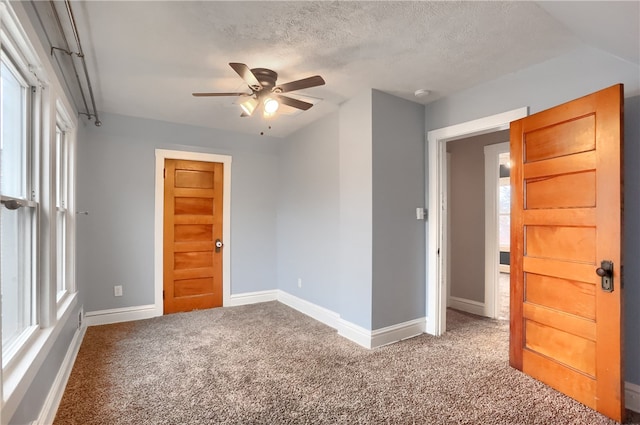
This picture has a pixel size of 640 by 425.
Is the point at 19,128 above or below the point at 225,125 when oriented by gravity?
below

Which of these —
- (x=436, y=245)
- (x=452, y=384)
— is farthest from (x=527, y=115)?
(x=452, y=384)

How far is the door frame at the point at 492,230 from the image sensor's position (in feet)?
12.9

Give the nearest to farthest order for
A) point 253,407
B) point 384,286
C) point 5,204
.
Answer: point 5,204 < point 253,407 < point 384,286

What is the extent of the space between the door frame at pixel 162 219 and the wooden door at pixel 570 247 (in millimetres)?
3378

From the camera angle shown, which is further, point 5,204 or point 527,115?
point 527,115

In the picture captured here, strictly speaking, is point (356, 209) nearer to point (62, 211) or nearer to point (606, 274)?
point (606, 274)

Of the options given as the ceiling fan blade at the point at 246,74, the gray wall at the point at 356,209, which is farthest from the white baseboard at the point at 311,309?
the ceiling fan blade at the point at 246,74

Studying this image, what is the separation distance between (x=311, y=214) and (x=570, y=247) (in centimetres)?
268

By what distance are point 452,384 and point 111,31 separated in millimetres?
3332

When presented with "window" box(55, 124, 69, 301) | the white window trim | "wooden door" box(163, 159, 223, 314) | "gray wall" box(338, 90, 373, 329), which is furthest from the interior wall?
"window" box(55, 124, 69, 301)

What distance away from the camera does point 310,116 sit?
12.8ft

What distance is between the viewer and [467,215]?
4.27 meters

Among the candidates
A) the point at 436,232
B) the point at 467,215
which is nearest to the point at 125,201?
the point at 436,232

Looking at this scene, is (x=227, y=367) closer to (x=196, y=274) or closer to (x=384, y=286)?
(x=384, y=286)
